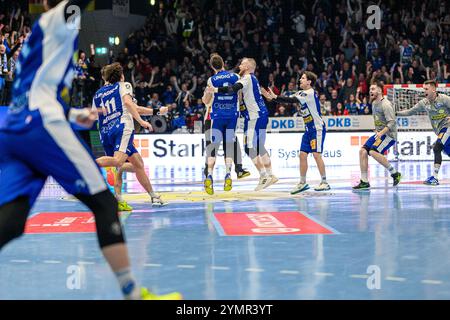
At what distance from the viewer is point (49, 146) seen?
4484 mm

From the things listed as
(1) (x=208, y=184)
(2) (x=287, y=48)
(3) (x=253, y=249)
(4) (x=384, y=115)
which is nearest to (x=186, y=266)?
(3) (x=253, y=249)

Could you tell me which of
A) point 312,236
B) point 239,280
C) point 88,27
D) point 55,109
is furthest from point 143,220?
point 88,27

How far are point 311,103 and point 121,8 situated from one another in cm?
1950

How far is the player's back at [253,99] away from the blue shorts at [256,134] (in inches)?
4.0

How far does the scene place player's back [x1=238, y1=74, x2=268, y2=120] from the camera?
45.2 feet

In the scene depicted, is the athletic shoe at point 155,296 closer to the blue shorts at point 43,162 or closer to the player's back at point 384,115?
the blue shorts at point 43,162

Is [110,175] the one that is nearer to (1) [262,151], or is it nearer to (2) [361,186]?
(1) [262,151]

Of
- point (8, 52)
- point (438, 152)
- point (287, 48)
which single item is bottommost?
point (438, 152)

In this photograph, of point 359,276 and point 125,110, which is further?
point 125,110

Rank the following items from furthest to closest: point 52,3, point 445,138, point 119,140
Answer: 1. point 445,138
2. point 119,140
3. point 52,3

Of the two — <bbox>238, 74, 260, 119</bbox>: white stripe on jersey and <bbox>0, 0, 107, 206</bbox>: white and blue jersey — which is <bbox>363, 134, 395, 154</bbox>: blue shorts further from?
<bbox>0, 0, 107, 206</bbox>: white and blue jersey

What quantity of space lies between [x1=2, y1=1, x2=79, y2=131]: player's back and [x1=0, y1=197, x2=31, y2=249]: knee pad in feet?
1.47

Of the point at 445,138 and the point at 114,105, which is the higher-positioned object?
the point at 114,105

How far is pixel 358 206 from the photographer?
10.8 m
